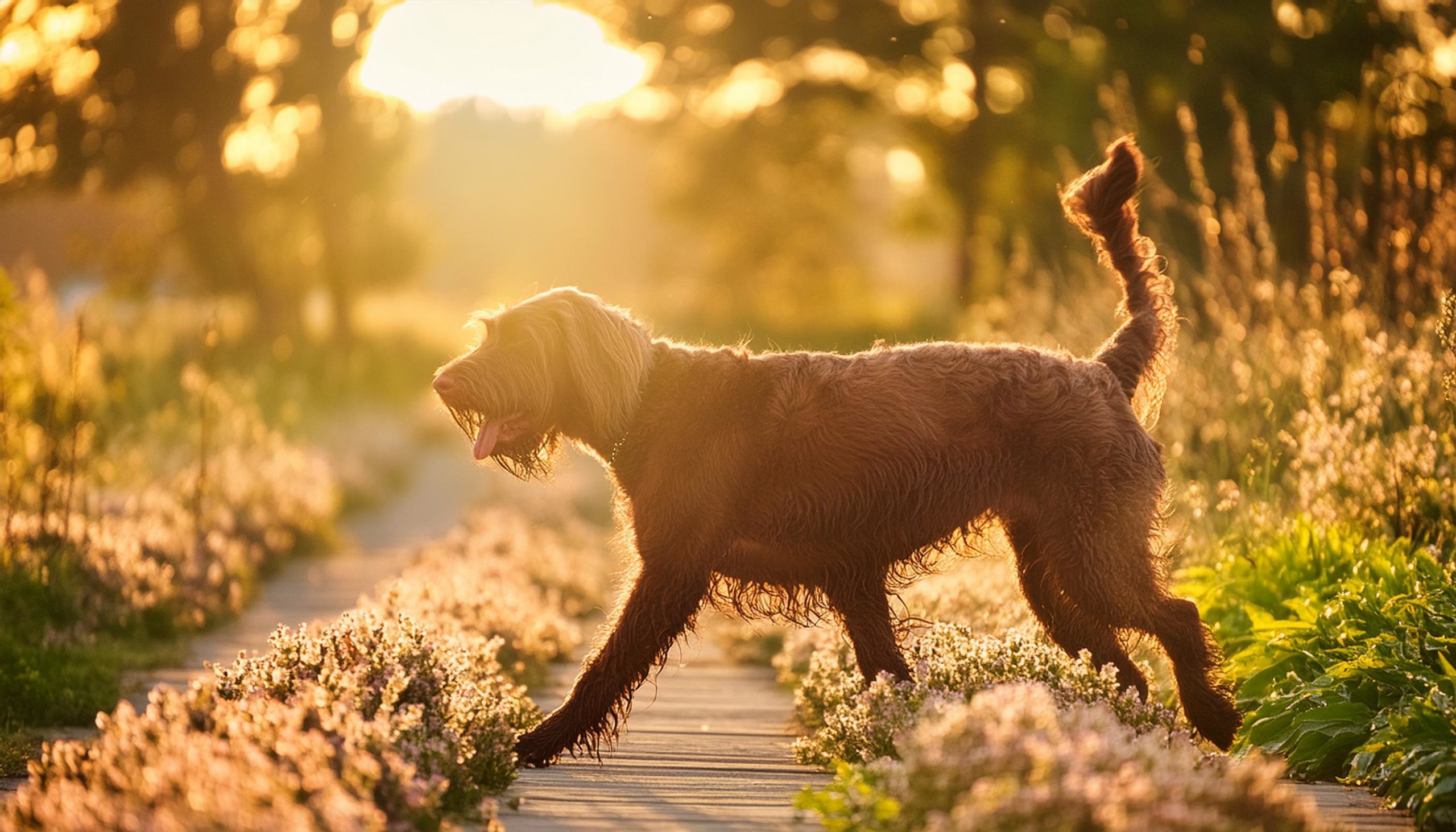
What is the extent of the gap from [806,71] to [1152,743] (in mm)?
25395

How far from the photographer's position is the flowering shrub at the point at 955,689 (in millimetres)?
4781

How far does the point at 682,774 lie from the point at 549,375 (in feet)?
4.94

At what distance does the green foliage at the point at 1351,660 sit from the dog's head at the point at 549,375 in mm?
2549

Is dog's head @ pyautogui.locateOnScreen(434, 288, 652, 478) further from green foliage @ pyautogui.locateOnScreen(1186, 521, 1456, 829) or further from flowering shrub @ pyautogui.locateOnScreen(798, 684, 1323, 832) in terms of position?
green foliage @ pyautogui.locateOnScreen(1186, 521, 1456, 829)

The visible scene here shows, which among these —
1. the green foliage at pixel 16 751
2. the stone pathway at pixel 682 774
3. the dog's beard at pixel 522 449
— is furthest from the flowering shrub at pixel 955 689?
the green foliage at pixel 16 751

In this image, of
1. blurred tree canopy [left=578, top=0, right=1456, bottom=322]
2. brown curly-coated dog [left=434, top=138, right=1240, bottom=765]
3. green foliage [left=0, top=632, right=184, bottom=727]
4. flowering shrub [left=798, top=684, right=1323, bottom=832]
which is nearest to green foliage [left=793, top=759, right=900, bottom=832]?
flowering shrub [left=798, top=684, right=1323, bottom=832]

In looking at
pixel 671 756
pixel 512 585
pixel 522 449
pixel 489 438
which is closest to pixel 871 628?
pixel 671 756

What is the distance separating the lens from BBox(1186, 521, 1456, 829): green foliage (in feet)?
14.5

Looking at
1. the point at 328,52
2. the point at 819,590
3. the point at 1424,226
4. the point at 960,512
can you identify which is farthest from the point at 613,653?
the point at 328,52

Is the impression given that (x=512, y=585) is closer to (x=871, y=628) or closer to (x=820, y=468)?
(x=871, y=628)

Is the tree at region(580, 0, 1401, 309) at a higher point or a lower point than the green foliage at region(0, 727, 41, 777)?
higher

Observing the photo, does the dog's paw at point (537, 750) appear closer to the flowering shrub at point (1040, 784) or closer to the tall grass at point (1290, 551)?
the tall grass at point (1290, 551)

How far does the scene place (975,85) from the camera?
26.5 m

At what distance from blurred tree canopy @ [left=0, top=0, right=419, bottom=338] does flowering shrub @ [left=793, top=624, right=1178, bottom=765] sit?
45.6ft
